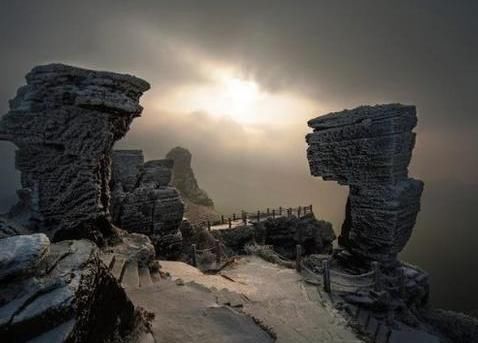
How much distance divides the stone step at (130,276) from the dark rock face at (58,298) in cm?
336

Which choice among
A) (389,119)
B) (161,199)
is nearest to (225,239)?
(161,199)

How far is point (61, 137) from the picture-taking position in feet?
28.1

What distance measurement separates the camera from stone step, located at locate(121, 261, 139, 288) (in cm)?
733

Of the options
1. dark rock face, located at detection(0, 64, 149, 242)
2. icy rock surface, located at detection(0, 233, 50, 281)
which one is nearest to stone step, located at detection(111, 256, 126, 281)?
dark rock face, located at detection(0, 64, 149, 242)

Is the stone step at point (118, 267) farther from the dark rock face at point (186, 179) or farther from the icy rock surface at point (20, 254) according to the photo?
the dark rock face at point (186, 179)

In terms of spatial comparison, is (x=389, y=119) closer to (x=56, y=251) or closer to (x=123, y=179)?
(x=56, y=251)

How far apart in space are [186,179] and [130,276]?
114 ft

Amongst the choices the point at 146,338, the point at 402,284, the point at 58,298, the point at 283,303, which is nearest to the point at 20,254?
the point at 58,298

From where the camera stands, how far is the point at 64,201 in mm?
8625

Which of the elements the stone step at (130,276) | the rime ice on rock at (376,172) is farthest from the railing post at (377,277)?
the stone step at (130,276)

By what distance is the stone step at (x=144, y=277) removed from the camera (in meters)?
7.79

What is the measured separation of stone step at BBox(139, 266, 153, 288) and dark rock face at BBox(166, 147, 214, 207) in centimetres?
3232

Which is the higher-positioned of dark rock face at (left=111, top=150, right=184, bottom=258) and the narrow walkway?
dark rock face at (left=111, top=150, right=184, bottom=258)

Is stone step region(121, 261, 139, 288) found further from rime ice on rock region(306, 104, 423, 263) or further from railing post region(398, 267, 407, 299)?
railing post region(398, 267, 407, 299)
